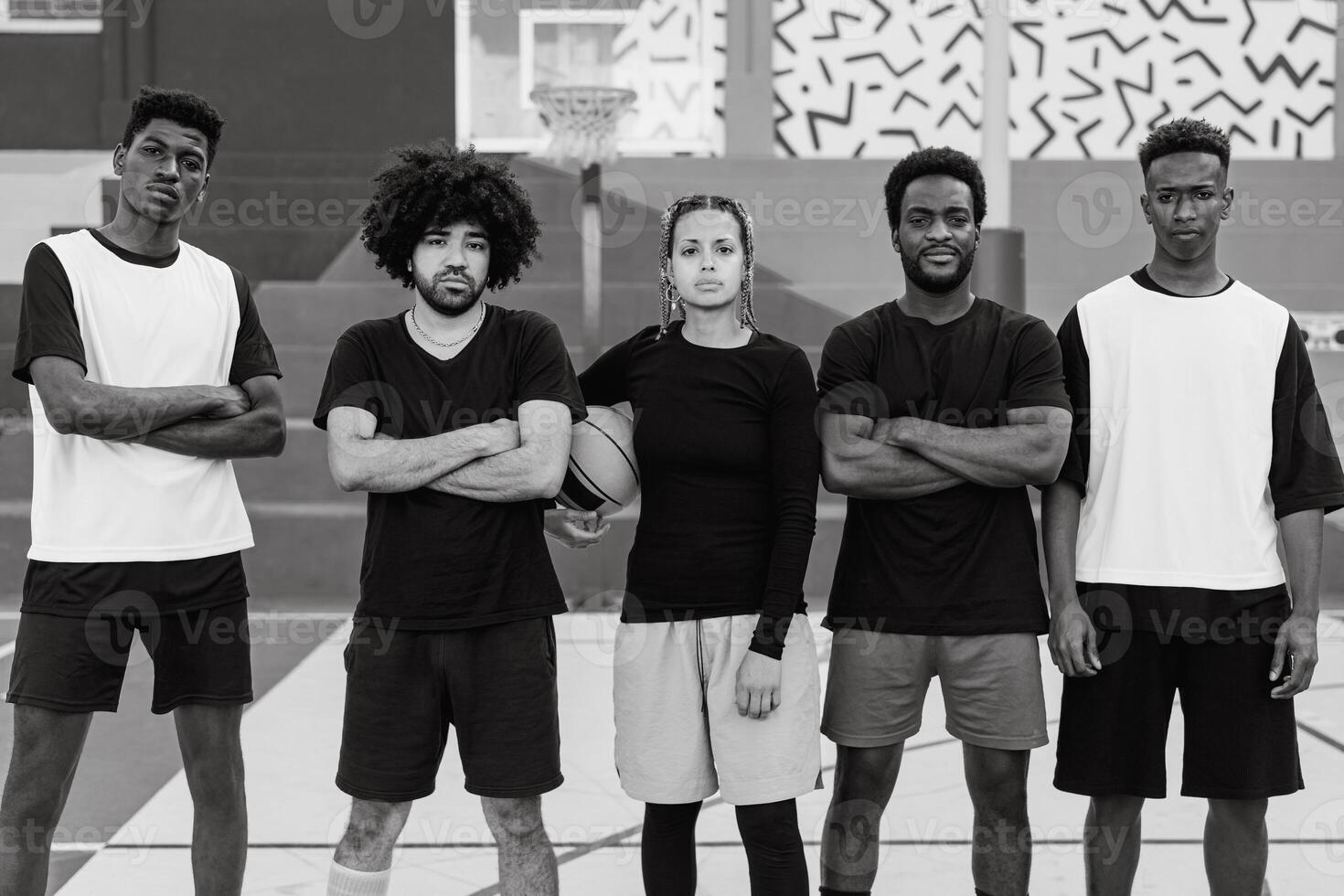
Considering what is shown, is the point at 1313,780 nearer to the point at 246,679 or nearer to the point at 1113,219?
the point at 246,679

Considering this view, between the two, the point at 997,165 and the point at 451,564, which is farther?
the point at 997,165

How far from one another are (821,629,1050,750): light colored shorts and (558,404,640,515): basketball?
49 centimetres

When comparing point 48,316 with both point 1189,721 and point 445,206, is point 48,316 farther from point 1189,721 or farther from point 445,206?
point 1189,721

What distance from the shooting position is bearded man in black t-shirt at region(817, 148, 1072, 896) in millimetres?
2221

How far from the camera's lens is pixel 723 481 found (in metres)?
2.19

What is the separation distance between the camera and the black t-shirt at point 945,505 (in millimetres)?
2232

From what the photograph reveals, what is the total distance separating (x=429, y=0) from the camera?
364 inches

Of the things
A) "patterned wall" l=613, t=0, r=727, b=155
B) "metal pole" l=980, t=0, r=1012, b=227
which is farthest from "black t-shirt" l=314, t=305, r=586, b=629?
"patterned wall" l=613, t=0, r=727, b=155

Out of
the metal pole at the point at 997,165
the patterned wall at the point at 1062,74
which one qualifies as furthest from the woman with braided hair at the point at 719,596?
the patterned wall at the point at 1062,74

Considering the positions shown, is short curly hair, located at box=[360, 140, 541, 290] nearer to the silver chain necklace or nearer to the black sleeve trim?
the silver chain necklace

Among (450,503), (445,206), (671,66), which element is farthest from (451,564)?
(671,66)

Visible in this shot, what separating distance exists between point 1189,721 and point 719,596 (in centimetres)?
87

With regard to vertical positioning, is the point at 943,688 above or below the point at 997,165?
below

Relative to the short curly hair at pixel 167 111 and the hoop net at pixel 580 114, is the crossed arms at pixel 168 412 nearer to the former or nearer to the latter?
the short curly hair at pixel 167 111
